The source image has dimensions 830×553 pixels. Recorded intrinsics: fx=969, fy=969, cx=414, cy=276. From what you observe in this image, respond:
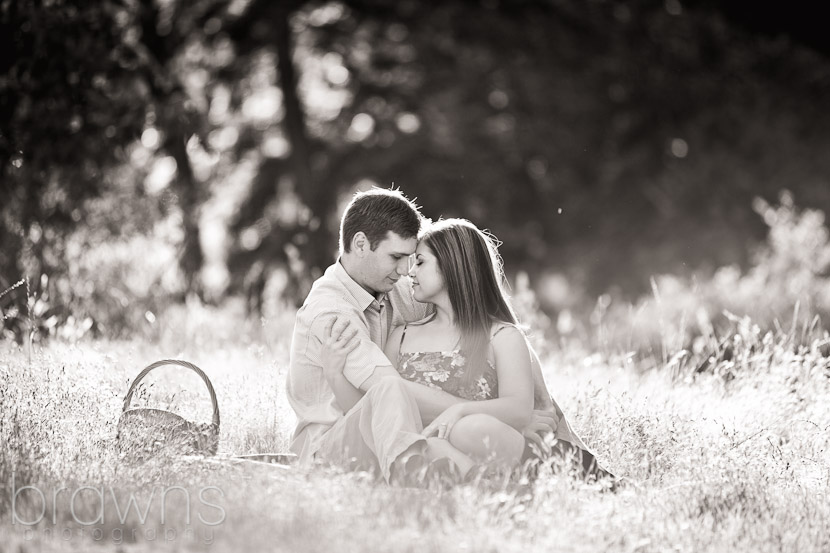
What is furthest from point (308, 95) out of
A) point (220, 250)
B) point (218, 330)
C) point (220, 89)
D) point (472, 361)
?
point (472, 361)

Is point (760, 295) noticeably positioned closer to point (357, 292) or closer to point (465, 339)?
point (465, 339)

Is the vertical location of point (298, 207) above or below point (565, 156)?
below

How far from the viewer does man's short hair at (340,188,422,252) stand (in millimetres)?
4699

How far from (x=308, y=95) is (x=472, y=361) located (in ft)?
30.2

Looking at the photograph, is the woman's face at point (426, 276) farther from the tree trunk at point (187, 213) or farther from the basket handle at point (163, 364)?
the tree trunk at point (187, 213)

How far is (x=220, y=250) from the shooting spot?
12414 mm

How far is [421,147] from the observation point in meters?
12.3

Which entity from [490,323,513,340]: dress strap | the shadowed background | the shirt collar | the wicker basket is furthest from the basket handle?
the shadowed background

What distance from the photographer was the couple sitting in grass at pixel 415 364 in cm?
408

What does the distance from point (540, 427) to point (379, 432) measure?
80 centimetres

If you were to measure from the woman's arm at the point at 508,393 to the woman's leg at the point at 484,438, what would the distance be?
7cm

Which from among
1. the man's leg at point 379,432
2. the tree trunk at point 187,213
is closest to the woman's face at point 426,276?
the man's leg at point 379,432

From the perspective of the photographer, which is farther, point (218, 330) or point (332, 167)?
point (332, 167)

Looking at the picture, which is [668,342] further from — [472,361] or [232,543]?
[232,543]
